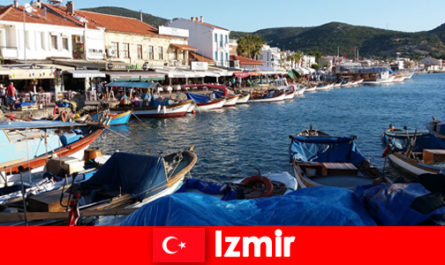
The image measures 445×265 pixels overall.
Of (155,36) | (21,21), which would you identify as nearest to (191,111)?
(155,36)

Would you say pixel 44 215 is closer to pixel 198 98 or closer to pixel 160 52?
pixel 198 98

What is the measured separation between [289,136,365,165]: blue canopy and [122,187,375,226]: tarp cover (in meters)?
10.3

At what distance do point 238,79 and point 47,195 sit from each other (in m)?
56.0

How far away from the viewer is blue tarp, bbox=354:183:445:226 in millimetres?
6348

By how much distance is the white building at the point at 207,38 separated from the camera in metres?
60.8

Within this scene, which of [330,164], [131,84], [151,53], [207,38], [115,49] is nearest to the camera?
[330,164]

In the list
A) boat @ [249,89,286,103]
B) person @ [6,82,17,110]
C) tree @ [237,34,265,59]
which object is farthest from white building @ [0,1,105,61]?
tree @ [237,34,265,59]

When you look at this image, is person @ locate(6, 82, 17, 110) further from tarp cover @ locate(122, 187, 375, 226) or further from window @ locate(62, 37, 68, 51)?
tarp cover @ locate(122, 187, 375, 226)

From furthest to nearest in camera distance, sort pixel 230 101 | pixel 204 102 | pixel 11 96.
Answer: pixel 230 101 < pixel 204 102 < pixel 11 96

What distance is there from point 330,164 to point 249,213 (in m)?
9.33

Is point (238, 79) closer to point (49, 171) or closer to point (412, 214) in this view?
point (49, 171)

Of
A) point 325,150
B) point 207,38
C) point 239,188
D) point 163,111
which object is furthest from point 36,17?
point 239,188

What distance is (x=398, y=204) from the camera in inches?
261
